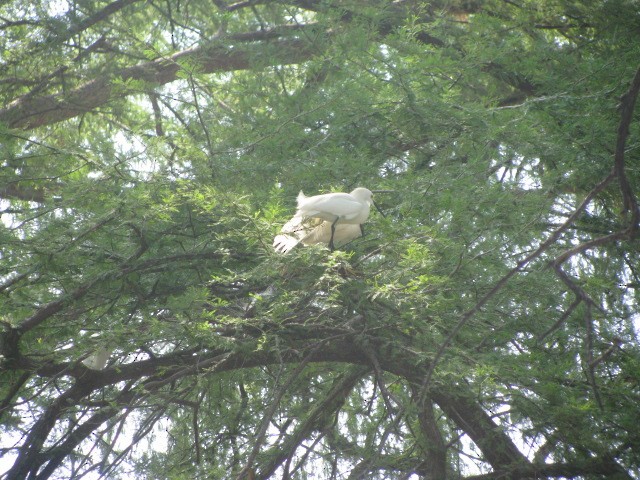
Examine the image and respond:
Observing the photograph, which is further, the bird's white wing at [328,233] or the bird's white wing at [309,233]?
the bird's white wing at [328,233]

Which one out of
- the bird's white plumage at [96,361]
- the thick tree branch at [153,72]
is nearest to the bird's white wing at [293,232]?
the bird's white plumage at [96,361]

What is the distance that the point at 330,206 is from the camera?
354 cm

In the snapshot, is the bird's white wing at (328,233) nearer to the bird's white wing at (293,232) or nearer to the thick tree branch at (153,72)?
the bird's white wing at (293,232)

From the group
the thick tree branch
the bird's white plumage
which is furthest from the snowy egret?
the thick tree branch

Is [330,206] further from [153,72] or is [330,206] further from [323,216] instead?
[153,72]

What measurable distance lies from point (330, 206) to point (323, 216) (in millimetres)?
67

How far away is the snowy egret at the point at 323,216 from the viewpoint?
11.4 feet

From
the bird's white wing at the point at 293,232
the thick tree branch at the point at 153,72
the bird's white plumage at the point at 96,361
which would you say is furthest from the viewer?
the thick tree branch at the point at 153,72

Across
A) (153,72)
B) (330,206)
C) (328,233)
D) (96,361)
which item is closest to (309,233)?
(328,233)

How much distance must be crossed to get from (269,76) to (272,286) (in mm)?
2294

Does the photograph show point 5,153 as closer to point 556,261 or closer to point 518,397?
point 518,397

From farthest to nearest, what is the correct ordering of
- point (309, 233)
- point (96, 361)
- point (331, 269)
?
point (96, 361), point (309, 233), point (331, 269)

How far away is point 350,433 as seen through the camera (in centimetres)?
514

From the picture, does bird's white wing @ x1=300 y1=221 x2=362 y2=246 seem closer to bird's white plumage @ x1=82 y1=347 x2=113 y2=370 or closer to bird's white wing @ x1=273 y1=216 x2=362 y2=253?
bird's white wing @ x1=273 y1=216 x2=362 y2=253
